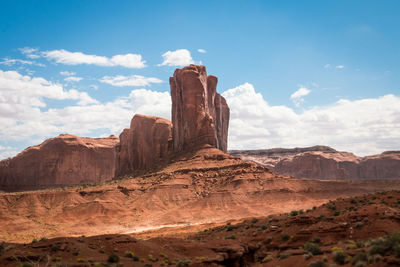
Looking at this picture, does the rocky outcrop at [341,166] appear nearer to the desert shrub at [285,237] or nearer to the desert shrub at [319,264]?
the desert shrub at [285,237]

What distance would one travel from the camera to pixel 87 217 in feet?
183

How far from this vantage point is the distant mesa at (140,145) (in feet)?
241

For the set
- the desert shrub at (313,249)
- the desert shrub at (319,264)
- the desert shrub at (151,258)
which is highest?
the desert shrub at (319,264)

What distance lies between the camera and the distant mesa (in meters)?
73.6

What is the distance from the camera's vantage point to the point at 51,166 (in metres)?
112

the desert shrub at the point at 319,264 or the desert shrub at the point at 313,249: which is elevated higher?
the desert shrub at the point at 319,264

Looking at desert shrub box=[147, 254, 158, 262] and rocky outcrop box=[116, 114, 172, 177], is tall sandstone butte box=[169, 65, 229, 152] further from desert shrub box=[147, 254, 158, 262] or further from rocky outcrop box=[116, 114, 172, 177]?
desert shrub box=[147, 254, 158, 262]

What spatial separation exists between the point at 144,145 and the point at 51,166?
4459 cm

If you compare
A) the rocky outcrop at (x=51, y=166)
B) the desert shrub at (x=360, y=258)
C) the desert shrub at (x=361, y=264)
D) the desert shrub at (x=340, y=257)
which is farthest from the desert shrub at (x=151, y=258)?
the rocky outcrop at (x=51, y=166)

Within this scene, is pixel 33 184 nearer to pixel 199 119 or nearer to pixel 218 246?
pixel 199 119

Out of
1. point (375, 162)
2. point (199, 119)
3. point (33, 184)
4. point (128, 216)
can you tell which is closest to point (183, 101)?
point (199, 119)

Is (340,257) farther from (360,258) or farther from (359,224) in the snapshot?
(359,224)

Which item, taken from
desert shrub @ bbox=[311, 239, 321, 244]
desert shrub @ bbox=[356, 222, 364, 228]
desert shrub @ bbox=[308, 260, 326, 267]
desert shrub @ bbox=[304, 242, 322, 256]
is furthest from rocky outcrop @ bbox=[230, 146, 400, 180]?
desert shrub @ bbox=[308, 260, 326, 267]

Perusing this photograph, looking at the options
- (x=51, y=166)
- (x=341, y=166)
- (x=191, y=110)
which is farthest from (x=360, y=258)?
(x=341, y=166)
